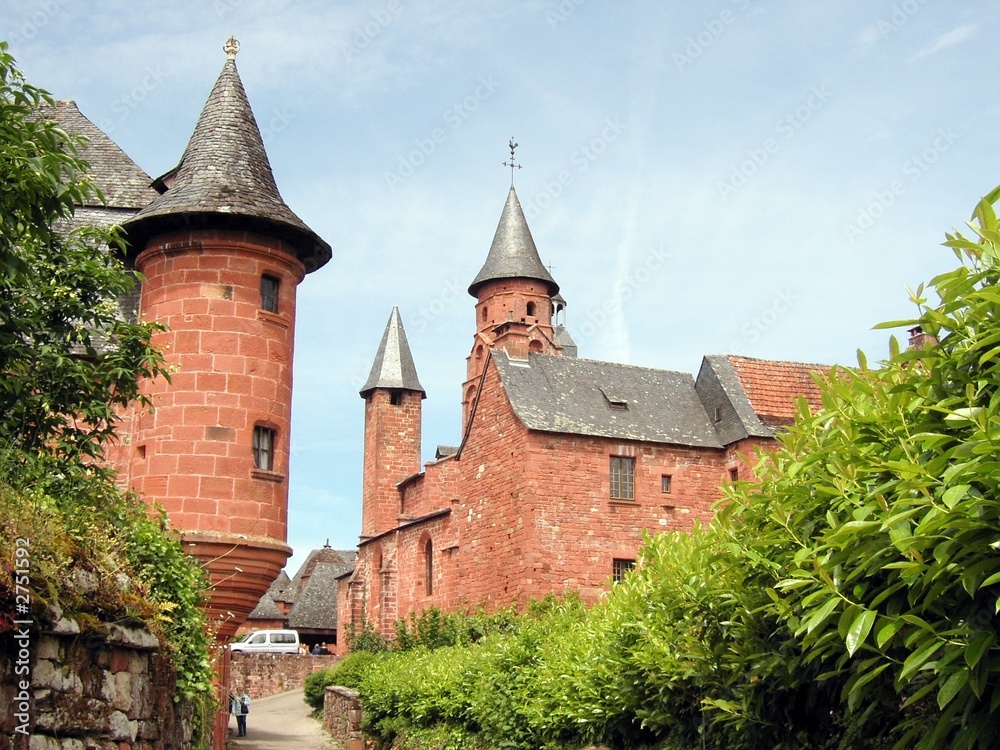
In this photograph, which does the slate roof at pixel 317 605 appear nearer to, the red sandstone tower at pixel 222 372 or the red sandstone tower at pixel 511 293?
the red sandstone tower at pixel 511 293

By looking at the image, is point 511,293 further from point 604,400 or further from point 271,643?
point 271,643

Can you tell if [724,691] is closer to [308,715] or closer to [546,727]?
[546,727]

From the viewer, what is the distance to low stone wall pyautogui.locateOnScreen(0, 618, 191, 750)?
7.97m

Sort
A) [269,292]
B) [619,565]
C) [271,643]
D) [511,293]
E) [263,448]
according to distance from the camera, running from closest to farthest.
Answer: [263,448] → [269,292] → [619,565] → [271,643] → [511,293]

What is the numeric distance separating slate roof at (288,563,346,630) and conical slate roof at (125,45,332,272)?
4149cm

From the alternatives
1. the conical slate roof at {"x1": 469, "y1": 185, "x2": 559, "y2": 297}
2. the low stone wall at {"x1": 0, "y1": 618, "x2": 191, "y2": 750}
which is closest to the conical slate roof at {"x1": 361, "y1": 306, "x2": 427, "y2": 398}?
the conical slate roof at {"x1": 469, "y1": 185, "x2": 559, "y2": 297}

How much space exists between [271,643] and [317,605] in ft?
32.7

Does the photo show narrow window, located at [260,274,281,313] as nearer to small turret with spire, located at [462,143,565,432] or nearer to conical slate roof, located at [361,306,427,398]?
small turret with spire, located at [462,143,565,432]

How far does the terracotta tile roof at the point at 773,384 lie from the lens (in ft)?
114

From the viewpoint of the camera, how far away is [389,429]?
5303 centimetres

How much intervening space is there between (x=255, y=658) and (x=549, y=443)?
57.8 ft

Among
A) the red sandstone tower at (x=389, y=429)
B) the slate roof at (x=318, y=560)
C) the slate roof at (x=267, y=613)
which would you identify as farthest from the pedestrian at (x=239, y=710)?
the slate roof at (x=318, y=560)

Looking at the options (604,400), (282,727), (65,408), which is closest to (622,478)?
(604,400)

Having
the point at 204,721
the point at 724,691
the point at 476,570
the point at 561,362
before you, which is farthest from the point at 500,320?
the point at 724,691
